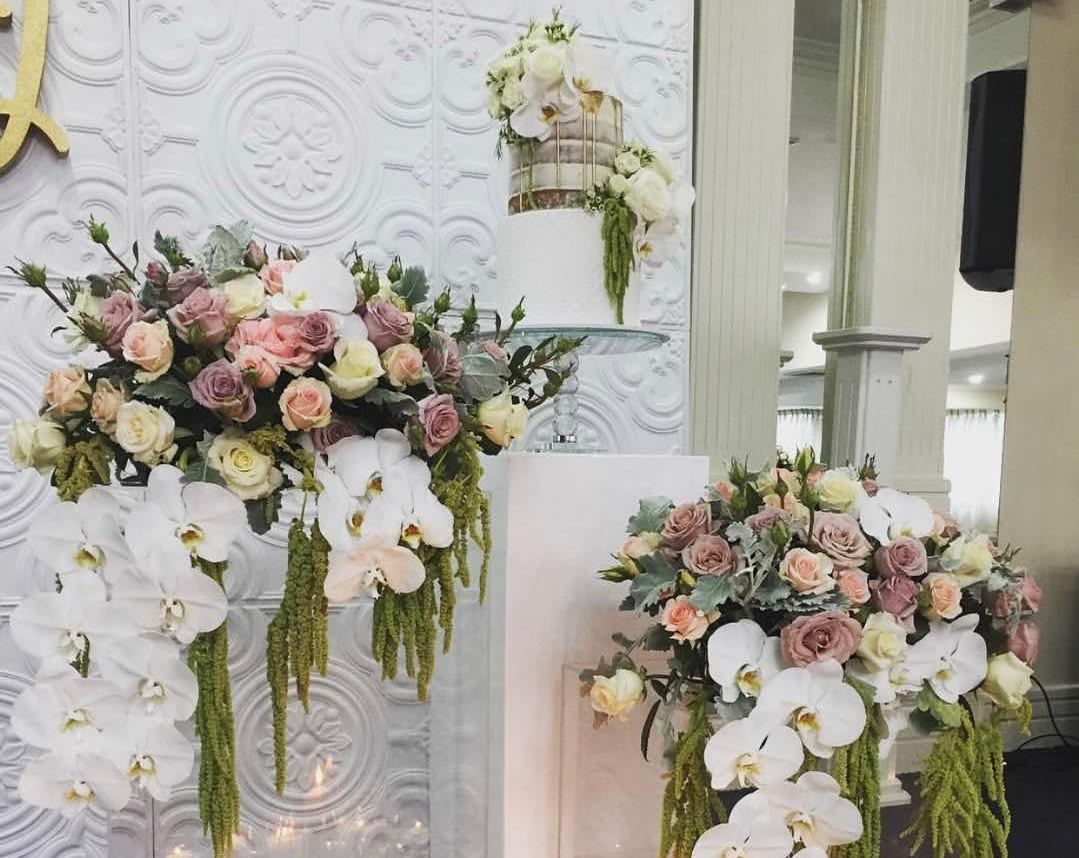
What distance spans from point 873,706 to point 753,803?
20cm

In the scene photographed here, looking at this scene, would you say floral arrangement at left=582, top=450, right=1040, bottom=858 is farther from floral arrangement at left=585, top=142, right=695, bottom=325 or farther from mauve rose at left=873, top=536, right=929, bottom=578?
floral arrangement at left=585, top=142, right=695, bottom=325

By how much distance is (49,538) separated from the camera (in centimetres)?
94

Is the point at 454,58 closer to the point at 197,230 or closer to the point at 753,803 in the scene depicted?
the point at 197,230

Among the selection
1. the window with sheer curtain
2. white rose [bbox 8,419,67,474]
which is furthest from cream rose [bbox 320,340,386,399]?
the window with sheer curtain

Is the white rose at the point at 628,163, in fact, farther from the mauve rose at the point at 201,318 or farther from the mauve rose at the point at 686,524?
the mauve rose at the point at 201,318


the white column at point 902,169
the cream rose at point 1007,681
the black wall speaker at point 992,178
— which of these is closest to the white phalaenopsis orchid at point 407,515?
the cream rose at point 1007,681

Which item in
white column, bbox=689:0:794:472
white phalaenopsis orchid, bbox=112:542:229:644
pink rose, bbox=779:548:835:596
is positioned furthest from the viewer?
white column, bbox=689:0:794:472

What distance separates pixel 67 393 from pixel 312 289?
308 mm

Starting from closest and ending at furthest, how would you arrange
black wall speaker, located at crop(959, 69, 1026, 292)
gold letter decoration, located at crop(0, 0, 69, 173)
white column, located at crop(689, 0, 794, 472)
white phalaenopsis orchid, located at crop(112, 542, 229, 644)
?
white phalaenopsis orchid, located at crop(112, 542, 229, 644) < gold letter decoration, located at crop(0, 0, 69, 173) < white column, located at crop(689, 0, 794, 472) < black wall speaker, located at crop(959, 69, 1026, 292)

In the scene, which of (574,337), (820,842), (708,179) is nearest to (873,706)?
(820,842)

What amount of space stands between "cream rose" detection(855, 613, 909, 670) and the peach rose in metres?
0.98

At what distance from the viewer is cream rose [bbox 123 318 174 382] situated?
939 mm

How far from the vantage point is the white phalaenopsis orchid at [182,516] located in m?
0.92

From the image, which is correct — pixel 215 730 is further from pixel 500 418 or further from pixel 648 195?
pixel 648 195
